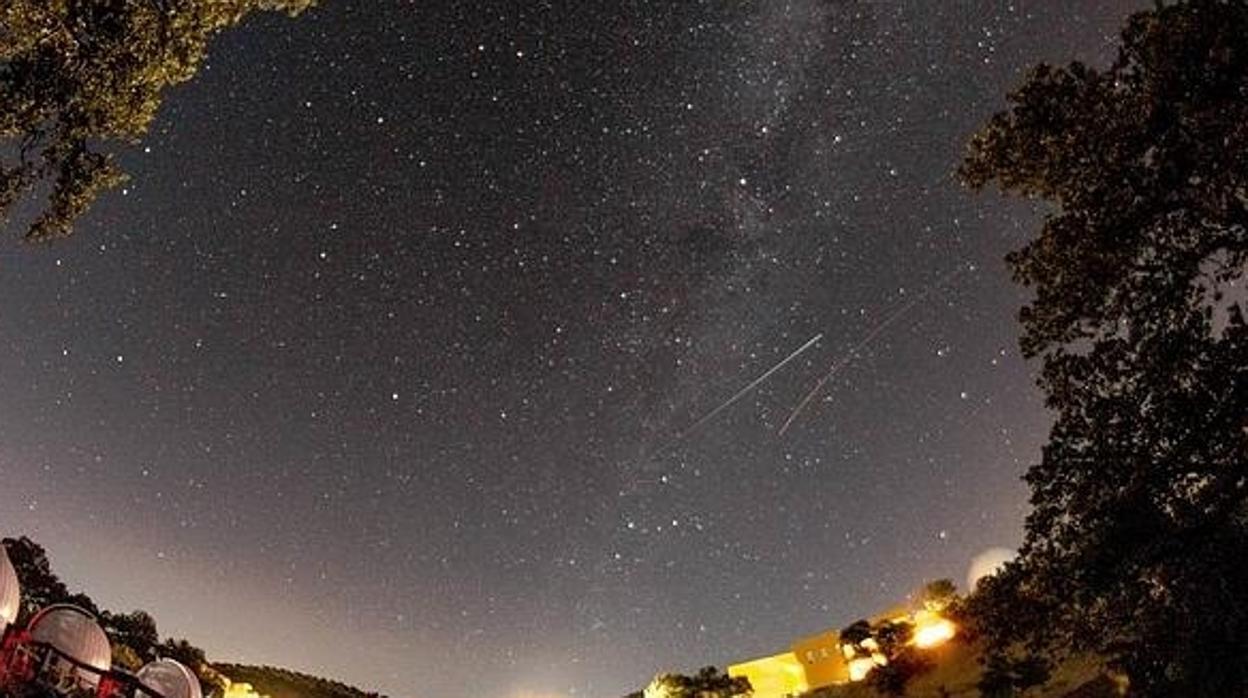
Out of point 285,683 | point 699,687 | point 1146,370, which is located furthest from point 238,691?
point 1146,370

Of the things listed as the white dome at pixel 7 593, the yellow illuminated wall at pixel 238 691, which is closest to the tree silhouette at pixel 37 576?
the yellow illuminated wall at pixel 238 691

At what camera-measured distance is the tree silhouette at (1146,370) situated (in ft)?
36.5

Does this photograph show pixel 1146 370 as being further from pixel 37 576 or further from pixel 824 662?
pixel 824 662

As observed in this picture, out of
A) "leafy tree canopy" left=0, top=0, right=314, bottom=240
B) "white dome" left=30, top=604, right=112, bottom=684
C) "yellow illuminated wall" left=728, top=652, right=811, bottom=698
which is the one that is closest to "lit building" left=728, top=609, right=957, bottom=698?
"yellow illuminated wall" left=728, top=652, right=811, bottom=698

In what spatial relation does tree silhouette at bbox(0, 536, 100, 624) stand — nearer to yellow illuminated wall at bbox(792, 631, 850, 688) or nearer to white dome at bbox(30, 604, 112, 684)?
white dome at bbox(30, 604, 112, 684)

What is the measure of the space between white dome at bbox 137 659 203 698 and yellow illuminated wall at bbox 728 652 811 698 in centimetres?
4520

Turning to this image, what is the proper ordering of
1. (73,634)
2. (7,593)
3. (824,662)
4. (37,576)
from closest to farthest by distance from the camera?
(7,593) → (73,634) → (37,576) → (824,662)

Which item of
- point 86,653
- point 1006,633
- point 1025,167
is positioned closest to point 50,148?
point 86,653

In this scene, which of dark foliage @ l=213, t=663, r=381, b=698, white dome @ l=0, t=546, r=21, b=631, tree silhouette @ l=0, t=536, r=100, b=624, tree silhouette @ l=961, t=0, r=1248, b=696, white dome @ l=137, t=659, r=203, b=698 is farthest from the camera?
dark foliage @ l=213, t=663, r=381, b=698

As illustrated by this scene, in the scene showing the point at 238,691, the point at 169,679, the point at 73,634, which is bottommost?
the point at 73,634

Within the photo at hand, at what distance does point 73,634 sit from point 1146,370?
18.7 m

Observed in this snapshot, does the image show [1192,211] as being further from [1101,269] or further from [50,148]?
[50,148]

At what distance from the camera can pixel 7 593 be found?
15.4 m

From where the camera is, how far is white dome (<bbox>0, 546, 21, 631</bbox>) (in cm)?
1527
